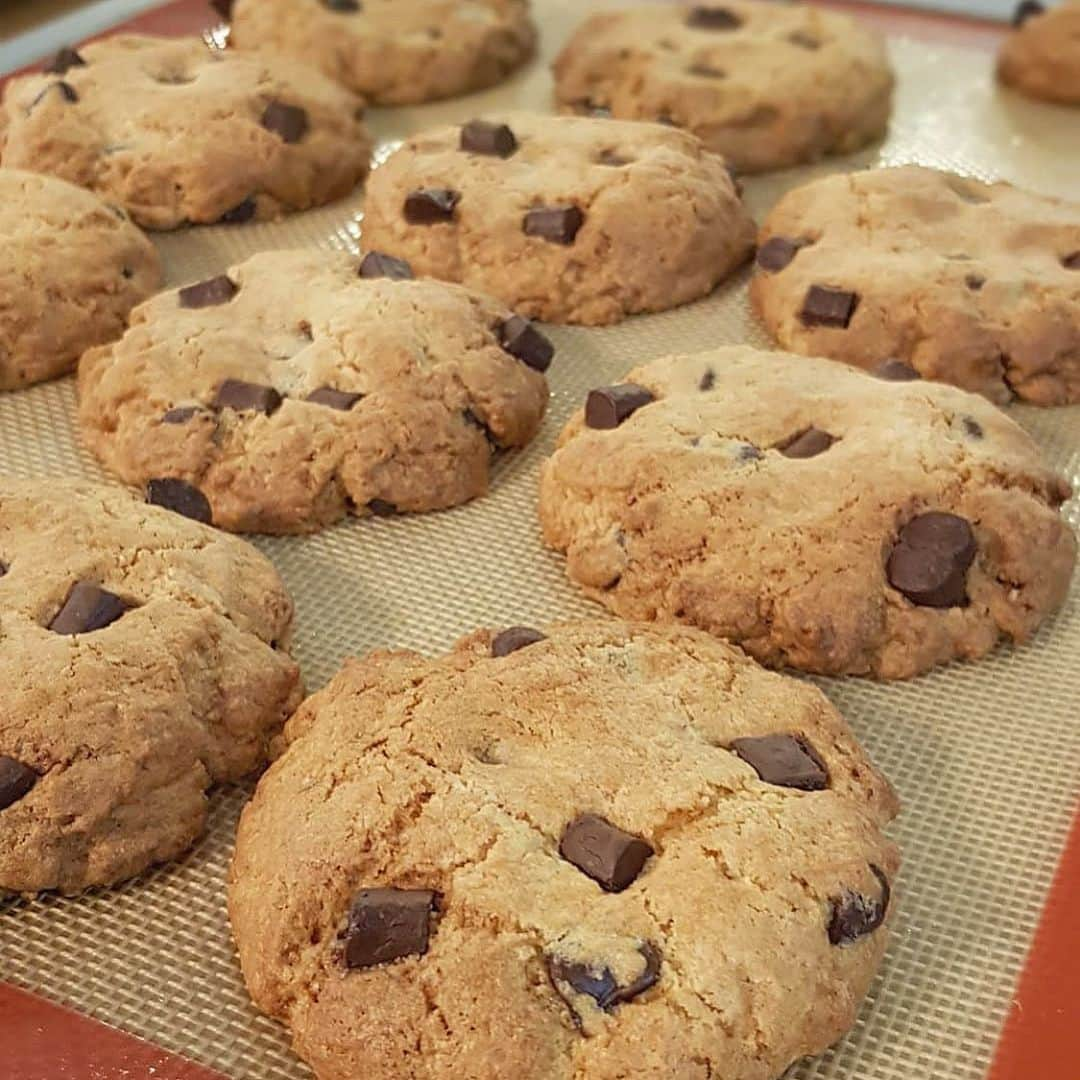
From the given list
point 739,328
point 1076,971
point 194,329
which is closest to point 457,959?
point 1076,971

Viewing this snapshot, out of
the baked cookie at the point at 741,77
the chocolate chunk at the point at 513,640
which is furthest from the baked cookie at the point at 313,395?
the baked cookie at the point at 741,77

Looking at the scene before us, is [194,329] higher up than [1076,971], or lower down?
higher up

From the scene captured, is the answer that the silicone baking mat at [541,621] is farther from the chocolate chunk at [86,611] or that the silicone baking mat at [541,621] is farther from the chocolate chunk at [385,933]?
the chocolate chunk at [86,611]

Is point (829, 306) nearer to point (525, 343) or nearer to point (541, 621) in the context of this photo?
point (525, 343)

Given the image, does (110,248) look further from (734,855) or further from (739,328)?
(734,855)

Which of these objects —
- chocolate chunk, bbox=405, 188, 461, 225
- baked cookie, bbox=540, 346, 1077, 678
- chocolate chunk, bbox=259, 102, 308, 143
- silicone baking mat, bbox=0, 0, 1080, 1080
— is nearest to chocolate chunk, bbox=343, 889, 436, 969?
silicone baking mat, bbox=0, 0, 1080, 1080

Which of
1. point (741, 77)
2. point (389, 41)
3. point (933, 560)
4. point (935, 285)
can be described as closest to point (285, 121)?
point (389, 41)

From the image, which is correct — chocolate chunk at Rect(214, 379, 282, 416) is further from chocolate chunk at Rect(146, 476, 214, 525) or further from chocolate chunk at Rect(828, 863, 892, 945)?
chocolate chunk at Rect(828, 863, 892, 945)
